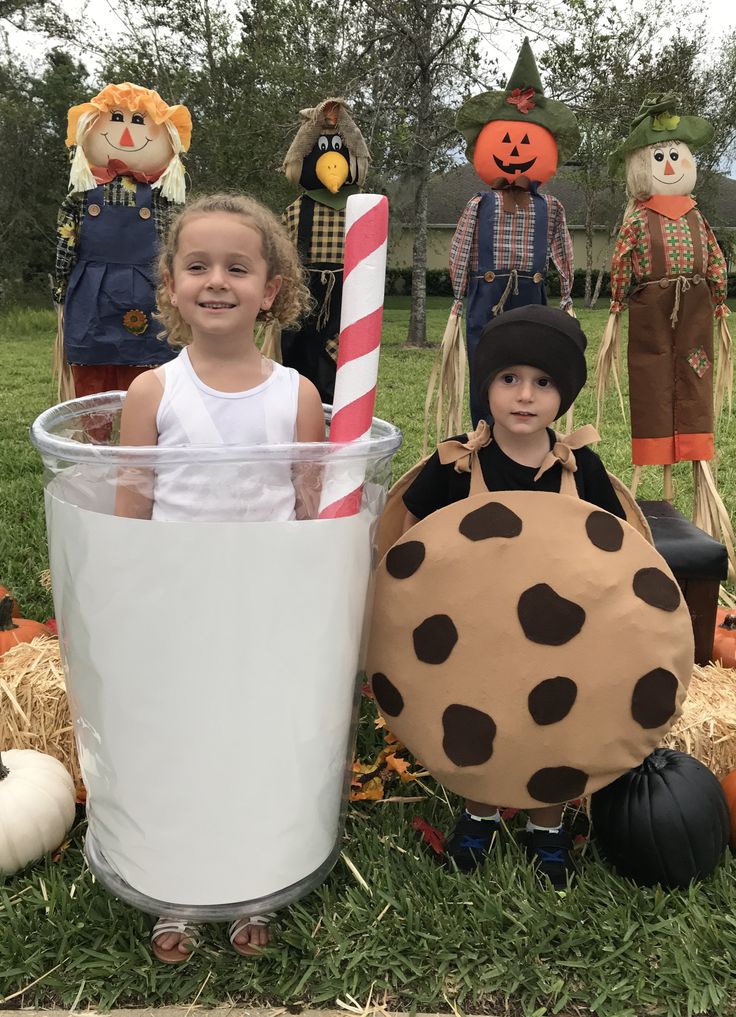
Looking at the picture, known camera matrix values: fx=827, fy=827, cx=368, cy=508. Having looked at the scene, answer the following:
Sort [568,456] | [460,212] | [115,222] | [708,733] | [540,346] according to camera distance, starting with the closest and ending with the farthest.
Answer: [540,346] < [568,456] < [708,733] < [115,222] < [460,212]

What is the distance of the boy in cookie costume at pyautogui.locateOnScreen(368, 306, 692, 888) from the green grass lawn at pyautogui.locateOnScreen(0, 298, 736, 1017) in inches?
6.1

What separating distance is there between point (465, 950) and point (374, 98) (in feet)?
42.7

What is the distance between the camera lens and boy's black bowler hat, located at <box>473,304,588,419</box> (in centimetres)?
202

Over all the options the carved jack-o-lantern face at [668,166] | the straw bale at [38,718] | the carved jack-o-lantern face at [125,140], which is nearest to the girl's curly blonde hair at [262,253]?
the straw bale at [38,718]

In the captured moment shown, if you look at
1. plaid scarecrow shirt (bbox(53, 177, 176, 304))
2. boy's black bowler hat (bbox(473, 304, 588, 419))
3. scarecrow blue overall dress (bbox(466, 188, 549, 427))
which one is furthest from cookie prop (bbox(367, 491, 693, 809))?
plaid scarecrow shirt (bbox(53, 177, 176, 304))

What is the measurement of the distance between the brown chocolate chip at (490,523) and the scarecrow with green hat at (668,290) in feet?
6.58

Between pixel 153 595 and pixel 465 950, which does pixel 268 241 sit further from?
pixel 465 950

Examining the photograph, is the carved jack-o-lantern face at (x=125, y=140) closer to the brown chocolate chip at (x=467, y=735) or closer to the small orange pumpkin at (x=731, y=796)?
the brown chocolate chip at (x=467, y=735)

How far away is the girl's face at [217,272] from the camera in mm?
1801

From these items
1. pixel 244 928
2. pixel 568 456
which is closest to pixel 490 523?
pixel 568 456

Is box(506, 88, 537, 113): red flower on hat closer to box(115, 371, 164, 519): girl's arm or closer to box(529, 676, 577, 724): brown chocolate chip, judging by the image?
box(115, 371, 164, 519): girl's arm

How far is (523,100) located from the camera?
3.60 metres

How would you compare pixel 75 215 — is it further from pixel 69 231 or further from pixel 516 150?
pixel 516 150

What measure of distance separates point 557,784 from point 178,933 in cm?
92
